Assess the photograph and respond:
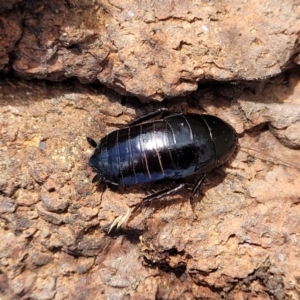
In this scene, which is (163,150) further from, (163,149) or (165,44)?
(165,44)

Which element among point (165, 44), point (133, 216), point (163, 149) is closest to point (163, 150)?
point (163, 149)

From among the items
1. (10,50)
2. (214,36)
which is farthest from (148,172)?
(10,50)

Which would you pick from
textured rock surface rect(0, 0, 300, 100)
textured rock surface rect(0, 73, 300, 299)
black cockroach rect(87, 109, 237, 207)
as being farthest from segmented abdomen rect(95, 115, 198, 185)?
textured rock surface rect(0, 0, 300, 100)

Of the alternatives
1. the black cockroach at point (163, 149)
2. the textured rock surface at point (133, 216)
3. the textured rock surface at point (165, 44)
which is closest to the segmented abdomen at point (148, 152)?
the black cockroach at point (163, 149)

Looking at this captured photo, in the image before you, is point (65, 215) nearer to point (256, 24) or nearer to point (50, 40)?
point (50, 40)

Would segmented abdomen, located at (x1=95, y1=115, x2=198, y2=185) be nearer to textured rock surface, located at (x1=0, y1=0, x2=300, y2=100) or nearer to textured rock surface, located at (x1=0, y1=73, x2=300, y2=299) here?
→ textured rock surface, located at (x1=0, y1=73, x2=300, y2=299)

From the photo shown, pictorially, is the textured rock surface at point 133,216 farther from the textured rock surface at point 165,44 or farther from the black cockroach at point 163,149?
the textured rock surface at point 165,44
